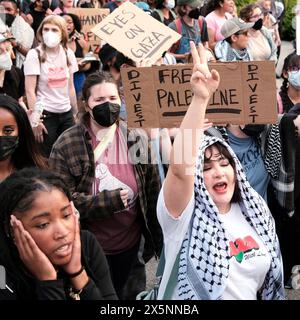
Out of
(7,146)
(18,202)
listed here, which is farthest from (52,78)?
(18,202)

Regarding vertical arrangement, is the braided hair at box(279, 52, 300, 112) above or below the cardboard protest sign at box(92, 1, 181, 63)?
below

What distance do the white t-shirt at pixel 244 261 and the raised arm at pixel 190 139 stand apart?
0.81 feet

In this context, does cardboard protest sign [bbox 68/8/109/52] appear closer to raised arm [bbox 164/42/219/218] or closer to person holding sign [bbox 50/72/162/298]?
person holding sign [bbox 50/72/162/298]

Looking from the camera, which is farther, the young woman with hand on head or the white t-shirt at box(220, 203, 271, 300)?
the white t-shirt at box(220, 203, 271, 300)

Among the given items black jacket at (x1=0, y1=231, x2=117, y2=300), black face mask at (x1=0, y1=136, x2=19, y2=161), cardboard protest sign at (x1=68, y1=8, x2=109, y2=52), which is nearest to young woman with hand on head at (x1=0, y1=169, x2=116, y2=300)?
black jacket at (x1=0, y1=231, x2=117, y2=300)

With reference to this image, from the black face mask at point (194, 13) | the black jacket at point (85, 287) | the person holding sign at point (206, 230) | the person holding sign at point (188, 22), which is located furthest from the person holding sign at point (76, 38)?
the black jacket at point (85, 287)

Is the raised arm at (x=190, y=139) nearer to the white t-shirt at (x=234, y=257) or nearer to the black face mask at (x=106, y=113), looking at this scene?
the white t-shirt at (x=234, y=257)

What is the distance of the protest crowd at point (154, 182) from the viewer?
2477 mm

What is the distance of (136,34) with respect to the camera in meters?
4.36

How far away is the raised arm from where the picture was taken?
2.70 meters

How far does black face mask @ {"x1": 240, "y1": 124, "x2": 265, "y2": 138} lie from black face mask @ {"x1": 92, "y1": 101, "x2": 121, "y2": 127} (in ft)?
2.36

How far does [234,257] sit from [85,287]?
655mm

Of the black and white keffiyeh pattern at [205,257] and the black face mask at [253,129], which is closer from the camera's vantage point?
the black and white keffiyeh pattern at [205,257]
